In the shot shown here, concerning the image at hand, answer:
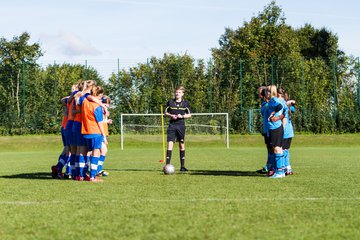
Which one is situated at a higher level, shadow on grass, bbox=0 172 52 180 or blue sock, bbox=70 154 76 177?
blue sock, bbox=70 154 76 177

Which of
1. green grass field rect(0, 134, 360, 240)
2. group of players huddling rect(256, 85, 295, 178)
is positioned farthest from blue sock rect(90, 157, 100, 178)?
group of players huddling rect(256, 85, 295, 178)

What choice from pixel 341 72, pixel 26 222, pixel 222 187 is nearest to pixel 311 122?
pixel 341 72

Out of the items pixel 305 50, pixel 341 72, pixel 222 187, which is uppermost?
pixel 305 50

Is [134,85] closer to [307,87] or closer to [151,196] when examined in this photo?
[307,87]

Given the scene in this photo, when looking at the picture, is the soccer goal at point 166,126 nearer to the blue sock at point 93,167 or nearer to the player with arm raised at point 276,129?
the player with arm raised at point 276,129

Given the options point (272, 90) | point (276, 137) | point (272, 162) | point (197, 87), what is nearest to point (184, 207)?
point (276, 137)

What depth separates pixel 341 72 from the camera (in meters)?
37.0

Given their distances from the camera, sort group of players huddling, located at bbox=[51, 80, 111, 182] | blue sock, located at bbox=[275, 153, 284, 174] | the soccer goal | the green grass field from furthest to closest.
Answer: the soccer goal
blue sock, located at bbox=[275, 153, 284, 174]
group of players huddling, located at bbox=[51, 80, 111, 182]
the green grass field

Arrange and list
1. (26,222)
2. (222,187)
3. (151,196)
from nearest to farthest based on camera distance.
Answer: (26,222) < (151,196) < (222,187)

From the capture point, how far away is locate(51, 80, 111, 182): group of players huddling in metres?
10.7

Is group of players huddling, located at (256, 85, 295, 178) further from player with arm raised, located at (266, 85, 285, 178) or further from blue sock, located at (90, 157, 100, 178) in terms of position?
blue sock, located at (90, 157, 100, 178)

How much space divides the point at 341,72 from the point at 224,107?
7.83 meters

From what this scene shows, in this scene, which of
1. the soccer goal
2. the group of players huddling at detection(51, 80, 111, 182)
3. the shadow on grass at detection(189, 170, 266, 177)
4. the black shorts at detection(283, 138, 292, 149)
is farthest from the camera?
the soccer goal

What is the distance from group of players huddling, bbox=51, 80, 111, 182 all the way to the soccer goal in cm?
1966
